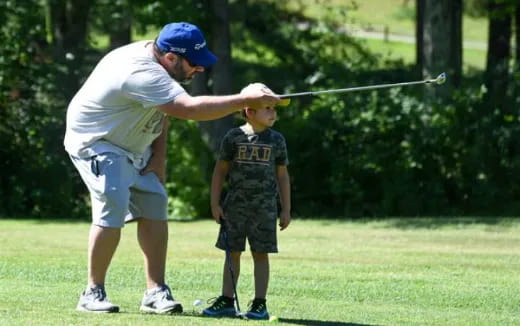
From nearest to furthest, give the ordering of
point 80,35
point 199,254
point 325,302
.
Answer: point 325,302 < point 199,254 < point 80,35

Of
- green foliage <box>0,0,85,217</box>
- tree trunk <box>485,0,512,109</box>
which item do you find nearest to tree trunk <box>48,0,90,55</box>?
green foliage <box>0,0,85,217</box>

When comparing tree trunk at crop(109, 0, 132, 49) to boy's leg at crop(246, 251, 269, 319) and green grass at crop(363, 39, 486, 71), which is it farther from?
green grass at crop(363, 39, 486, 71)

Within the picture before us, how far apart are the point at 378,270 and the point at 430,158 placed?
7653 mm

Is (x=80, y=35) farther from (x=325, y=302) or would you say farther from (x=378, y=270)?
(x=325, y=302)

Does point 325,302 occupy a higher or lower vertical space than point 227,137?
lower

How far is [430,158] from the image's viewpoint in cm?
1880

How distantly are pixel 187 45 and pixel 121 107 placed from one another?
0.57 meters

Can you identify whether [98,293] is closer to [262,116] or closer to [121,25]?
[262,116]

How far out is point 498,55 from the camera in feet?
86.4

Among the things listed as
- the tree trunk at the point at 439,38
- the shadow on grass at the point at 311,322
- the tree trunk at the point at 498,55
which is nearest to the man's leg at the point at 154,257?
the shadow on grass at the point at 311,322

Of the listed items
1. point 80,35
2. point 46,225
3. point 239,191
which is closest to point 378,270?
point 239,191

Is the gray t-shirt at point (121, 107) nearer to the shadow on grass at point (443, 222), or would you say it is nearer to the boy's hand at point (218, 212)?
the boy's hand at point (218, 212)

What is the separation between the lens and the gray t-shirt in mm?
7111

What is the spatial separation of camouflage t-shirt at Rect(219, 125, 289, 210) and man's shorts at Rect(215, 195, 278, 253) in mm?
61
